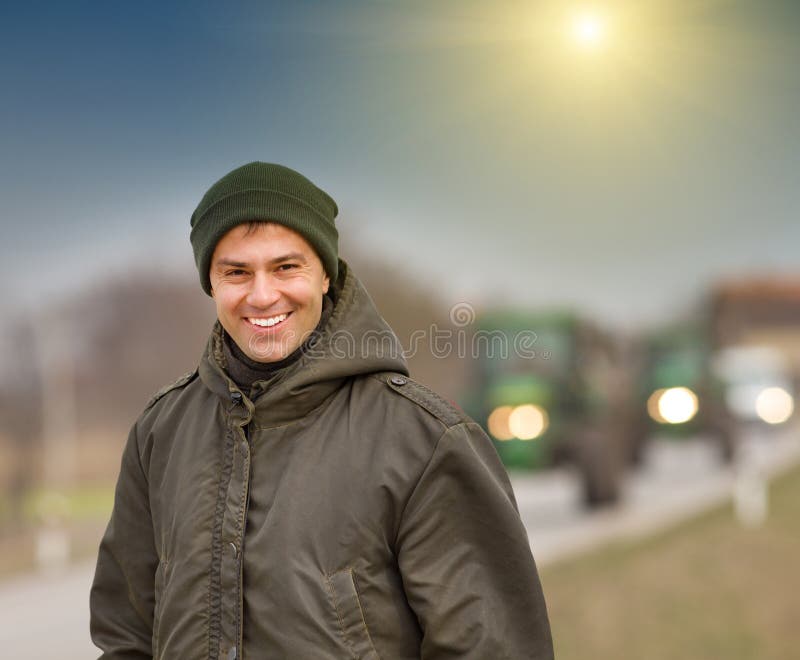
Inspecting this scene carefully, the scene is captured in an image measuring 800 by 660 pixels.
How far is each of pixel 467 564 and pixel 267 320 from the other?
19.8 inches

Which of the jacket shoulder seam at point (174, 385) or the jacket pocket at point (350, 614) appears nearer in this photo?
the jacket pocket at point (350, 614)

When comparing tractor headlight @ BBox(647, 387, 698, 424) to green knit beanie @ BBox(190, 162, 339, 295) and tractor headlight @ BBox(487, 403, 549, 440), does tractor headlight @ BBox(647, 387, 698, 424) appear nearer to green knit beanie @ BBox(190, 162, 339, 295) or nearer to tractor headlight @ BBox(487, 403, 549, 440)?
tractor headlight @ BBox(487, 403, 549, 440)

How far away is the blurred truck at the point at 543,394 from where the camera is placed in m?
6.76

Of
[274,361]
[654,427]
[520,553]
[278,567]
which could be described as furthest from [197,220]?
[654,427]

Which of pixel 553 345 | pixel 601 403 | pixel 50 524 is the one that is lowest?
pixel 50 524

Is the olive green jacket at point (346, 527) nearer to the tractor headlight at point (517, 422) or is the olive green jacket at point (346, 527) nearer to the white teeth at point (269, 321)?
the white teeth at point (269, 321)

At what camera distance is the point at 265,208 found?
1459 millimetres

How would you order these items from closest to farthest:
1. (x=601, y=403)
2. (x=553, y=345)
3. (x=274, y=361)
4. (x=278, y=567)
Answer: (x=278, y=567) < (x=274, y=361) < (x=553, y=345) < (x=601, y=403)

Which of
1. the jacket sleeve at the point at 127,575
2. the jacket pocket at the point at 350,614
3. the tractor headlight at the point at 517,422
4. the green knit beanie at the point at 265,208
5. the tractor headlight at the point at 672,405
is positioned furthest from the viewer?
the tractor headlight at the point at 672,405

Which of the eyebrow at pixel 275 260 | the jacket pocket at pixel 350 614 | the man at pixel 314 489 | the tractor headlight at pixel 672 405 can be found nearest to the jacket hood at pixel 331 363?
the man at pixel 314 489

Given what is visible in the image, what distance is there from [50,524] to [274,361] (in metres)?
6.66

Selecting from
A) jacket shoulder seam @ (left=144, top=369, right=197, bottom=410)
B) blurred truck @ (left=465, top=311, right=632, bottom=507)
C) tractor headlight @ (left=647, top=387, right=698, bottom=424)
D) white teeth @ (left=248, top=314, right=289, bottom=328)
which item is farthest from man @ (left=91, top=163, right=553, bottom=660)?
tractor headlight @ (left=647, top=387, right=698, bottom=424)

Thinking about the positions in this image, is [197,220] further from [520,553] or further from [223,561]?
[520,553]

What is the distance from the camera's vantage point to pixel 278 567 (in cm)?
140
